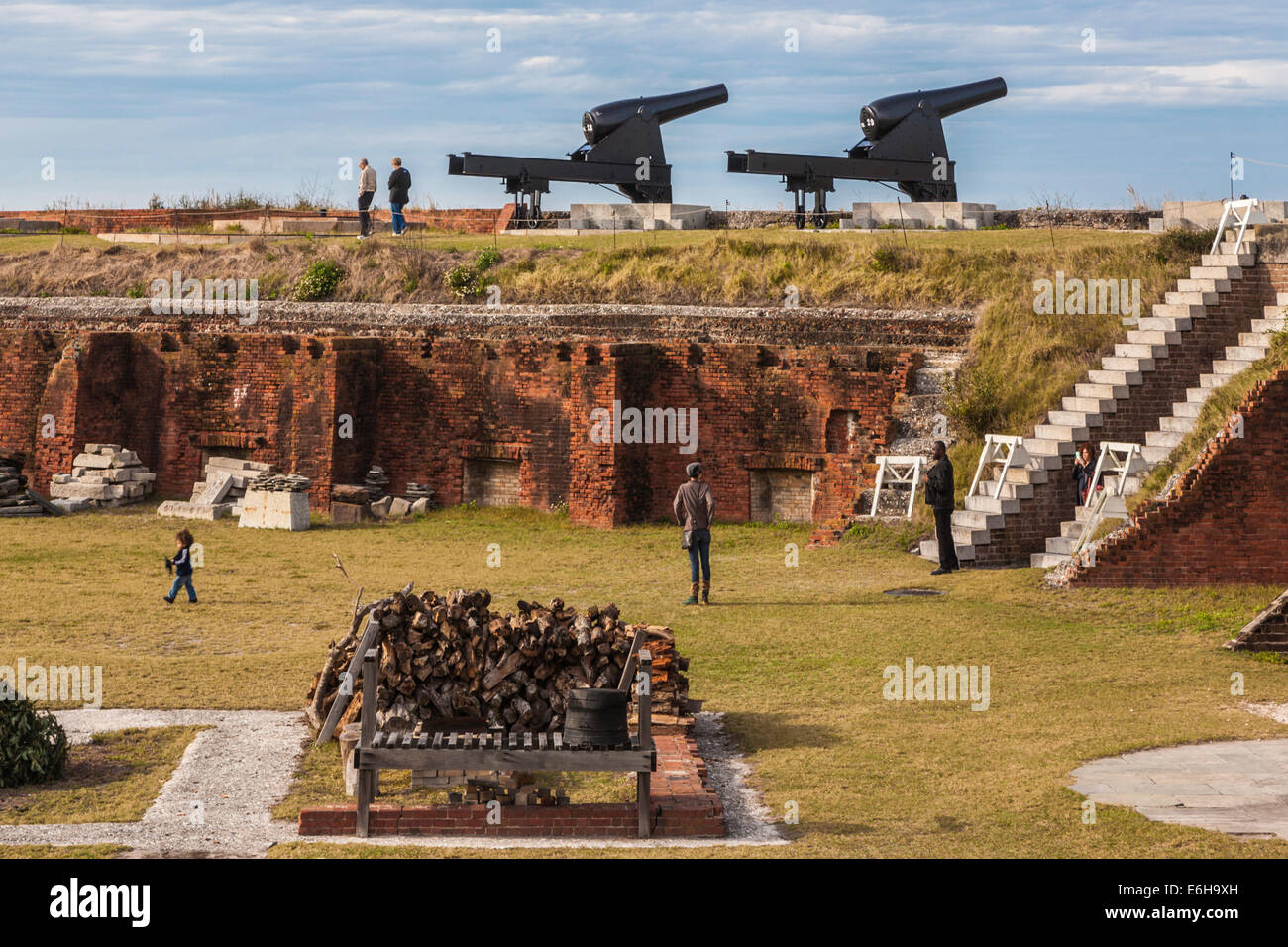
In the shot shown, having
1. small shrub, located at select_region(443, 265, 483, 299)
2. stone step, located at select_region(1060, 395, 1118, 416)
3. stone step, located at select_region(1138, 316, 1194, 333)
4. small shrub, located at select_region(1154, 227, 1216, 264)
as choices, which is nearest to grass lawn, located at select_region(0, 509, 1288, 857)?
stone step, located at select_region(1060, 395, 1118, 416)

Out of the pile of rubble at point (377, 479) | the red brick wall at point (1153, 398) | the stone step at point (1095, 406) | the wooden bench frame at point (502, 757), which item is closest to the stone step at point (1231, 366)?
the red brick wall at point (1153, 398)

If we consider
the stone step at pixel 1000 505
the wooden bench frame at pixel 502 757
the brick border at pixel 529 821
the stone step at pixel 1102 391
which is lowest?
the brick border at pixel 529 821

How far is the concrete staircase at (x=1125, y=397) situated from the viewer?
18.5 metres

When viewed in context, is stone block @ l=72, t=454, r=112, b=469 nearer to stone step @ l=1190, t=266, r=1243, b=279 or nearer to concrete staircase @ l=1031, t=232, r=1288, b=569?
concrete staircase @ l=1031, t=232, r=1288, b=569

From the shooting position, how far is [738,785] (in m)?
10.2

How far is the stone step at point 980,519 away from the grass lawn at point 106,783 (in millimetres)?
10556

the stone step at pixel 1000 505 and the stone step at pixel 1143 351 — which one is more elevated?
the stone step at pixel 1143 351

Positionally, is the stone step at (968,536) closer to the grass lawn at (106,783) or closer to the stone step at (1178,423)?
the stone step at (1178,423)

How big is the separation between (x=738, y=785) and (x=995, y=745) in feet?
6.92

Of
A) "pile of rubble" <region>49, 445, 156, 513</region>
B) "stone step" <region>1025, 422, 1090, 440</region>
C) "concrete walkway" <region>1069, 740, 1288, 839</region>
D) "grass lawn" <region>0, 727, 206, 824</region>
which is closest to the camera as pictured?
"concrete walkway" <region>1069, 740, 1288, 839</region>

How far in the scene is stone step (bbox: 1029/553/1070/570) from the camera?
59.3 feet

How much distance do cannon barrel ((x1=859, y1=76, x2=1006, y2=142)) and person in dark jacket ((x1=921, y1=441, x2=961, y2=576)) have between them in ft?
46.7

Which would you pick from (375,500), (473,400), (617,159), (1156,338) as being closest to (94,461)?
(375,500)

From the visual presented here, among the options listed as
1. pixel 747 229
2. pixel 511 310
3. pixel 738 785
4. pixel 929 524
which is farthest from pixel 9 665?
pixel 747 229
